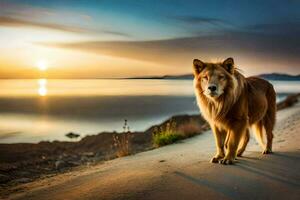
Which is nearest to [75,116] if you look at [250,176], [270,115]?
[270,115]

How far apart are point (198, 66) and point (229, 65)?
502mm

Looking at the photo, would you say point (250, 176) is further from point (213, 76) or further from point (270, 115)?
point (270, 115)

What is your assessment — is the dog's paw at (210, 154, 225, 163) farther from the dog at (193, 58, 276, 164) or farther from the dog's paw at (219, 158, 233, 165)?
the dog's paw at (219, 158, 233, 165)

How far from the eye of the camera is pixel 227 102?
6613mm

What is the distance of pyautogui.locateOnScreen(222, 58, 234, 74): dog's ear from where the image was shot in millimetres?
6578

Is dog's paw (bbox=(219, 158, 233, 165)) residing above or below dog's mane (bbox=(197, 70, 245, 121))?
below

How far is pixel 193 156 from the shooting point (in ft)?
25.7

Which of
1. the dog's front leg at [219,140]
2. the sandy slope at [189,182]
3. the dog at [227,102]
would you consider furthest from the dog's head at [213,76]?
the sandy slope at [189,182]

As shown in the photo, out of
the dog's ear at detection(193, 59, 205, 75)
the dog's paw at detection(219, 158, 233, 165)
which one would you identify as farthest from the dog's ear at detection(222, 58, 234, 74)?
the dog's paw at detection(219, 158, 233, 165)

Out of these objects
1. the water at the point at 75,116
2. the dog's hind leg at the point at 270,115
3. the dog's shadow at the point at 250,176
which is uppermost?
the dog's hind leg at the point at 270,115

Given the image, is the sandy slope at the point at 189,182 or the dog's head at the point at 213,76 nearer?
the sandy slope at the point at 189,182

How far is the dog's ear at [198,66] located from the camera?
6687mm

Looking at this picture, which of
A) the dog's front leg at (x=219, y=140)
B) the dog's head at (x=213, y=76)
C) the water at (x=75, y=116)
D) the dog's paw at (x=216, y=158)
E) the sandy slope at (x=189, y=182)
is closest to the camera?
the sandy slope at (x=189, y=182)

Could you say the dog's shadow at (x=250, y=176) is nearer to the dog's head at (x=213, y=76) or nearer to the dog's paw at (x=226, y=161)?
the dog's paw at (x=226, y=161)
